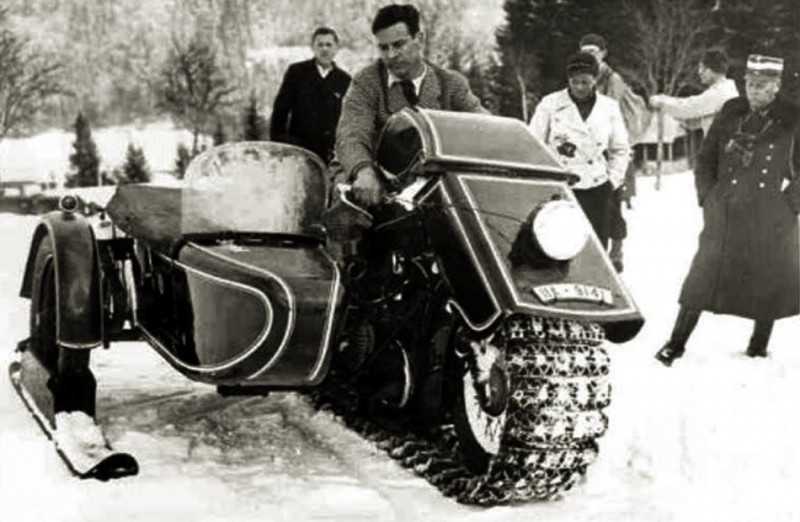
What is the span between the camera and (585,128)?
7820 mm

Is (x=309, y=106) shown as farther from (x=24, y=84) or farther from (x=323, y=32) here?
(x=24, y=84)

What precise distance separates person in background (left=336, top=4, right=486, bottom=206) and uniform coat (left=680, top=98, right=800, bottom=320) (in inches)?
90.7

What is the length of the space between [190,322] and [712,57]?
16.5 ft

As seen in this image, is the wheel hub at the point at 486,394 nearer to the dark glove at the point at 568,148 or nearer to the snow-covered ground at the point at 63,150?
the dark glove at the point at 568,148

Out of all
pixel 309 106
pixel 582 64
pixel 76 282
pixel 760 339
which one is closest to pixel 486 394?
pixel 76 282

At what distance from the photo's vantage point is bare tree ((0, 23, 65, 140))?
1606 cm

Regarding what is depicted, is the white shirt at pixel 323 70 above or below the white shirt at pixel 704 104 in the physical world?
above

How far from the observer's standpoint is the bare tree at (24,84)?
16.1m

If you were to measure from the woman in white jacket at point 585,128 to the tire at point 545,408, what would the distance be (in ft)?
12.3

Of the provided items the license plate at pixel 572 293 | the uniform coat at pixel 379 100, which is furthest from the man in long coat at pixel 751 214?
the license plate at pixel 572 293

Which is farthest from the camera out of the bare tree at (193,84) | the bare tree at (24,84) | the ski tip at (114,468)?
the bare tree at (193,84)

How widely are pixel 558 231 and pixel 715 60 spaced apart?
4949 millimetres

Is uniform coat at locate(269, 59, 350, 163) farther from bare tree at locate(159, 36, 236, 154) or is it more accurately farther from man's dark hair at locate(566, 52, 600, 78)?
bare tree at locate(159, 36, 236, 154)

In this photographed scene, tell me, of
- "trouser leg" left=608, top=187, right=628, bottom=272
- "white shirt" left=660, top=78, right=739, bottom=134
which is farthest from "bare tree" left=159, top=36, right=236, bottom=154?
"white shirt" left=660, top=78, right=739, bottom=134
